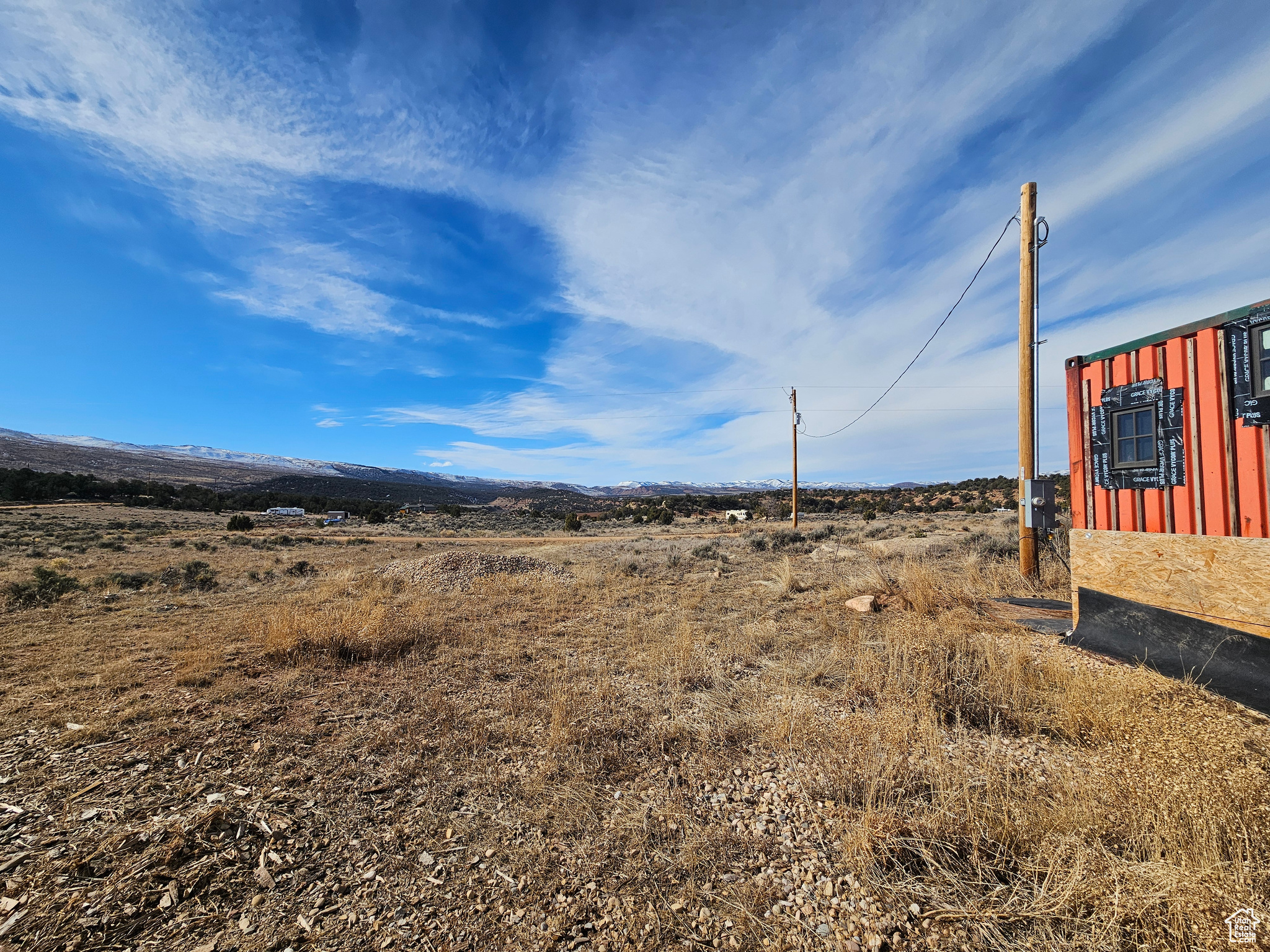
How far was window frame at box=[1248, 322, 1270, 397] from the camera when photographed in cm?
518

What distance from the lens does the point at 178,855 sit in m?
2.94

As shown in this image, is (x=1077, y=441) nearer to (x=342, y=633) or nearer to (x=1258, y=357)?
(x=1258, y=357)

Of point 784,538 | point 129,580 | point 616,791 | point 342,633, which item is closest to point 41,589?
point 129,580

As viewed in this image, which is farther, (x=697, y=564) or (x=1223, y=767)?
(x=697, y=564)

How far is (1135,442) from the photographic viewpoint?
648 centimetres

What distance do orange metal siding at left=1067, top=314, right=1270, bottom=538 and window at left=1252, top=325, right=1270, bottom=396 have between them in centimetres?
26

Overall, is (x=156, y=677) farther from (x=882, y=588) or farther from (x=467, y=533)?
(x=467, y=533)

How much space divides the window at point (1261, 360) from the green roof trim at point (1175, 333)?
0.83 feet

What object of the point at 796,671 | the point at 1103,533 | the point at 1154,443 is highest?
Answer: the point at 1154,443

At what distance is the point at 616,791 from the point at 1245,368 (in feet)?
24.8

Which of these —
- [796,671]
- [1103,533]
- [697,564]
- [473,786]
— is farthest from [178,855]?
[697,564]

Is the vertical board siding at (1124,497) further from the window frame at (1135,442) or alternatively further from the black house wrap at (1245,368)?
the black house wrap at (1245,368)

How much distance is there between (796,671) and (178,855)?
553cm

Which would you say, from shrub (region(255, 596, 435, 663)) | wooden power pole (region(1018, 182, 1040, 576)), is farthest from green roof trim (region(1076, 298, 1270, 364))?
shrub (region(255, 596, 435, 663))
